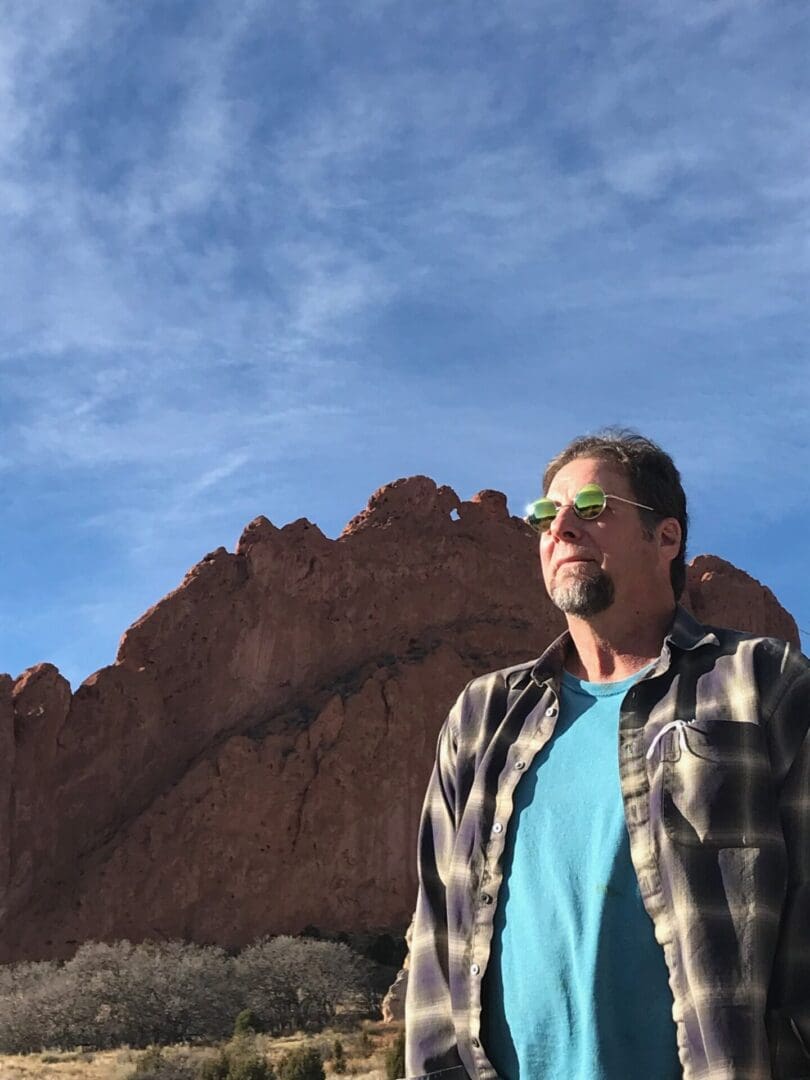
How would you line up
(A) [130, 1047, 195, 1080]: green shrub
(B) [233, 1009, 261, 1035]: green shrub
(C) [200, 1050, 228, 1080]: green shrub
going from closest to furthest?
(C) [200, 1050, 228, 1080]: green shrub < (A) [130, 1047, 195, 1080]: green shrub < (B) [233, 1009, 261, 1035]: green shrub

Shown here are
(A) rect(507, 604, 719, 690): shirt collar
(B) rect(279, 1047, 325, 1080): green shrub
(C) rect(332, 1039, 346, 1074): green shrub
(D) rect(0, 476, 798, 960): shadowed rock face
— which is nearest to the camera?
(A) rect(507, 604, 719, 690): shirt collar

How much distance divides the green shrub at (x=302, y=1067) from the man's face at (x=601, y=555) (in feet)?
44.0

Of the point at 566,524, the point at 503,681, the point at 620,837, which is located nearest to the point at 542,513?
the point at 566,524

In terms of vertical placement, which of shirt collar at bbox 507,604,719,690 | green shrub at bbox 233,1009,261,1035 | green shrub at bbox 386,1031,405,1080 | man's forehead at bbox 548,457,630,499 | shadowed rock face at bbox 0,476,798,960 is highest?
shadowed rock face at bbox 0,476,798,960

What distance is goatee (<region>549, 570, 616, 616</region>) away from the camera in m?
2.66

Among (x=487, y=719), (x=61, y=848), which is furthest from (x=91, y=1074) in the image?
(x=487, y=719)

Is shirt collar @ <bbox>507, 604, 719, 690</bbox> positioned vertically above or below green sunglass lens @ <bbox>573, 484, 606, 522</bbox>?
below

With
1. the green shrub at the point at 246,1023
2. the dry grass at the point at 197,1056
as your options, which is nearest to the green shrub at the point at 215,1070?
the dry grass at the point at 197,1056

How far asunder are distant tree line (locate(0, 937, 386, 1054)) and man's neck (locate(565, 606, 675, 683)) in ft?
61.5

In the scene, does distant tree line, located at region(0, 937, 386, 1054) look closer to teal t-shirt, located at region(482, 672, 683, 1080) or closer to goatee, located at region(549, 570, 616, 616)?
teal t-shirt, located at region(482, 672, 683, 1080)

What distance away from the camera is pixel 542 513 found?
2.82m

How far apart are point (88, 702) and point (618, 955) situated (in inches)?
1005

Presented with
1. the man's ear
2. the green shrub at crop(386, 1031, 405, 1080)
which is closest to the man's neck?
the man's ear

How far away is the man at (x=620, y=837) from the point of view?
7.09ft
